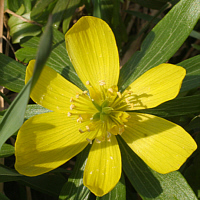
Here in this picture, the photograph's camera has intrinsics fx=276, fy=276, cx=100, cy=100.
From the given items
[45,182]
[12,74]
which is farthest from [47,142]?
[12,74]

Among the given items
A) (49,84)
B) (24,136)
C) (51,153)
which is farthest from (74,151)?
(49,84)

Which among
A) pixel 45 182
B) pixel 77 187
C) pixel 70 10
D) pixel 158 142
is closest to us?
pixel 158 142

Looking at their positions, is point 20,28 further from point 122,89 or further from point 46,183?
point 46,183

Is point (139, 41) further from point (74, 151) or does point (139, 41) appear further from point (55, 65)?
point (74, 151)

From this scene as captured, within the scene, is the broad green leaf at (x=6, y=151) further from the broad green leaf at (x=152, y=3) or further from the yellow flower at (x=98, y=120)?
the broad green leaf at (x=152, y=3)

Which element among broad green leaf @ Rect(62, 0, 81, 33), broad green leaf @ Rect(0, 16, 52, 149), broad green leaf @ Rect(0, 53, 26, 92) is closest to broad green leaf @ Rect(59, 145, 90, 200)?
broad green leaf @ Rect(0, 16, 52, 149)

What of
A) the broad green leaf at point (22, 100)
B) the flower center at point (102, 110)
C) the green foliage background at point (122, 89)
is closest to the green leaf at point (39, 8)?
the green foliage background at point (122, 89)

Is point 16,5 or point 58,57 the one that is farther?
point 16,5
